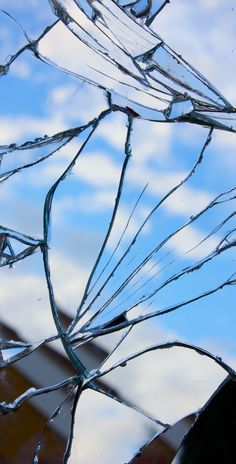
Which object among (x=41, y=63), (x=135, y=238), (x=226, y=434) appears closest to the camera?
(x=226, y=434)

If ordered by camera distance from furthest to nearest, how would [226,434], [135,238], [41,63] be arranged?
[41,63], [135,238], [226,434]

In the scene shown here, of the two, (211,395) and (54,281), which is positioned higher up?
(54,281)

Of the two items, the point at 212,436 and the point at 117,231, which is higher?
the point at 117,231

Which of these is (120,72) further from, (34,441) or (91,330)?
(34,441)

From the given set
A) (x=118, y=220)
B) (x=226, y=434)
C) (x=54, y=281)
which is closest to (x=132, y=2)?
(x=118, y=220)

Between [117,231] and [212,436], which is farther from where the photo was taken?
[117,231]

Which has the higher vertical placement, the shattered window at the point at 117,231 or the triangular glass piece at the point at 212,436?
the shattered window at the point at 117,231

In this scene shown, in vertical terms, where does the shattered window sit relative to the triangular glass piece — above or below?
above

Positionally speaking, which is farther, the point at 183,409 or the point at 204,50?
the point at 204,50
